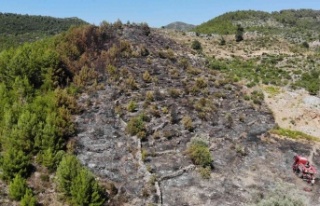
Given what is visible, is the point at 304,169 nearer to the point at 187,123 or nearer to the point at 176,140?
the point at 176,140

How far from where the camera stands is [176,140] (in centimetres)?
3073

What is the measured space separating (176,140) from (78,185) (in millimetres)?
10441

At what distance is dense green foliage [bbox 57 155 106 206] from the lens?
2217 centimetres

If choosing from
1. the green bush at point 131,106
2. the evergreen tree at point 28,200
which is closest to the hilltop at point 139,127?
the evergreen tree at point 28,200

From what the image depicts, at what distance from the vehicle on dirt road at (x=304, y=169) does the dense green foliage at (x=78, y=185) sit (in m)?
13.8

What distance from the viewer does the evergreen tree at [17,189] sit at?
23.0 meters

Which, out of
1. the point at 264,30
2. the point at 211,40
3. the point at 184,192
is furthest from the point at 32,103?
the point at 264,30

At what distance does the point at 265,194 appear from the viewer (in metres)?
24.9

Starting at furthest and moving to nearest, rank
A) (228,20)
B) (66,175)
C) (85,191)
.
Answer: (228,20) → (66,175) → (85,191)

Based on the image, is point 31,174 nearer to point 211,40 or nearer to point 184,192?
point 184,192

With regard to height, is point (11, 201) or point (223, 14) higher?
point (223, 14)

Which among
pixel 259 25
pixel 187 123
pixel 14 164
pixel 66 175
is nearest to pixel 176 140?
pixel 187 123

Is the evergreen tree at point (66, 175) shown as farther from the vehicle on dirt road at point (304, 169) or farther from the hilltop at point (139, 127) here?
the vehicle on dirt road at point (304, 169)

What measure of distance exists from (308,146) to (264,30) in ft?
229
